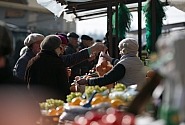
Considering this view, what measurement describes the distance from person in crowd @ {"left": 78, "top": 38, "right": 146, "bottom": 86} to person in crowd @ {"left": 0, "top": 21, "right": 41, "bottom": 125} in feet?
7.08

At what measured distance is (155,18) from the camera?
6418 millimetres

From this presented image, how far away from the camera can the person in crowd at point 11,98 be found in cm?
288

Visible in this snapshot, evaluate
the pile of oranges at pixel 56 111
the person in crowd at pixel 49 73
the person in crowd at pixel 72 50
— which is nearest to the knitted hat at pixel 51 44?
the person in crowd at pixel 49 73

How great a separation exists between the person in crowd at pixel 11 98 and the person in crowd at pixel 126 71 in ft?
7.08

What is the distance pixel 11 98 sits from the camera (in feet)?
9.54

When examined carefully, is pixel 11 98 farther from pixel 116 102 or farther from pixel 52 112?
pixel 116 102

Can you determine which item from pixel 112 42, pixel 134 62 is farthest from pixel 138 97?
pixel 112 42

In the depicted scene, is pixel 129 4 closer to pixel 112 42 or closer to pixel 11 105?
pixel 112 42

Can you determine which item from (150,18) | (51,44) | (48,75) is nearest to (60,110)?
(48,75)

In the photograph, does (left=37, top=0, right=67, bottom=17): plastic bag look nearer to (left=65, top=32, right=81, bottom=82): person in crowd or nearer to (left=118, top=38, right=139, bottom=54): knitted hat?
(left=65, top=32, right=81, bottom=82): person in crowd

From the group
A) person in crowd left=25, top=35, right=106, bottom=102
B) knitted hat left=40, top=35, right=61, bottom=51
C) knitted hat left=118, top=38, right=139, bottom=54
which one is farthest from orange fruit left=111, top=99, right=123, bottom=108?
knitted hat left=118, top=38, right=139, bottom=54

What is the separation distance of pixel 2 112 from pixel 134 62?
2506 millimetres

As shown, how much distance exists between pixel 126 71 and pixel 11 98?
7.78 ft

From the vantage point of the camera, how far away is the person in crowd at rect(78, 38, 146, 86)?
507 cm
